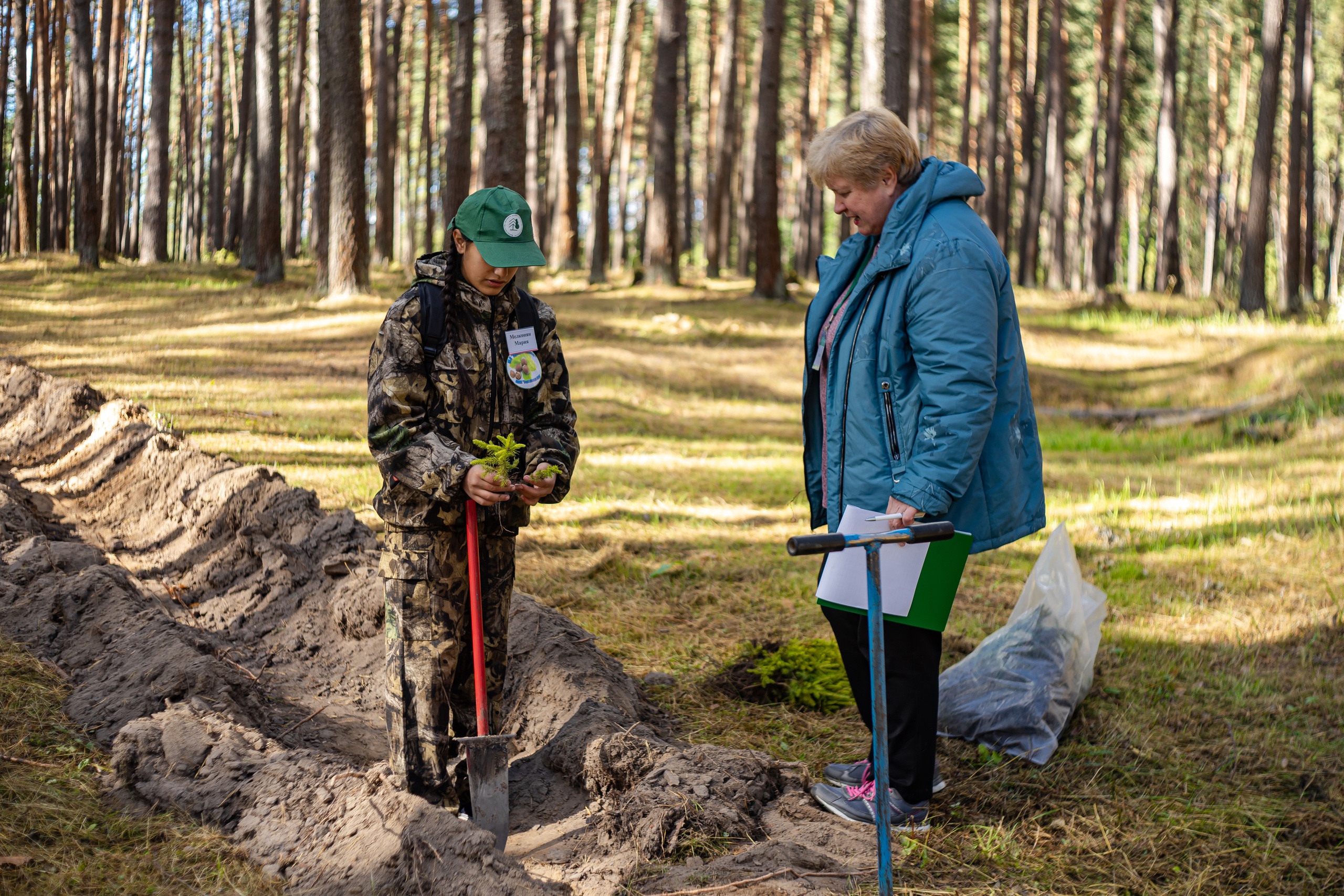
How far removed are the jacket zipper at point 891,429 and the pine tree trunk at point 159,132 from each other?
2284 centimetres

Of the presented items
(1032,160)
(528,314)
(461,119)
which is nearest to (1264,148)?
(461,119)

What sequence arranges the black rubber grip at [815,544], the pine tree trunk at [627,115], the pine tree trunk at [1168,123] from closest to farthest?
the black rubber grip at [815,544] < the pine tree trunk at [1168,123] < the pine tree trunk at [627,115]

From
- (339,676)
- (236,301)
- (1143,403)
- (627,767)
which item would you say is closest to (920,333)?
(627,767)

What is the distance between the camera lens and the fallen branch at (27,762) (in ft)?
11.0

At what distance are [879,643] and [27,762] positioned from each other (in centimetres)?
278

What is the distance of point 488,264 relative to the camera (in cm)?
314

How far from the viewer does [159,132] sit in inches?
884

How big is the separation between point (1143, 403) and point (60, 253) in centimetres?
2655

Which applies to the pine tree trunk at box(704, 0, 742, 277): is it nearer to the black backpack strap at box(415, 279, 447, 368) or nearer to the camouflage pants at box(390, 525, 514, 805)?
the black backpack strap at box(415, 279, 447, 368)

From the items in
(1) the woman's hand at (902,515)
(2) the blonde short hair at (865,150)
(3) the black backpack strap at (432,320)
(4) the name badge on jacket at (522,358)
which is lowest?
(1) the woman's hand at (902,515)

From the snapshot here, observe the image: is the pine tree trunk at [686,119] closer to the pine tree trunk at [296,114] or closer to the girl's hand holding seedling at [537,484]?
the pine tree trunk at [296,114]

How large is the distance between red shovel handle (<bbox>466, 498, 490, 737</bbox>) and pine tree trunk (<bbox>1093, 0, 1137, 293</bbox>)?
23.5 m

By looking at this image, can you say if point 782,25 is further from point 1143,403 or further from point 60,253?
point 60,253

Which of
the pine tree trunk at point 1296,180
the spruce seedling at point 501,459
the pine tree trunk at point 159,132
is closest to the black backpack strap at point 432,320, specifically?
the spruce seedling at point 501,459
